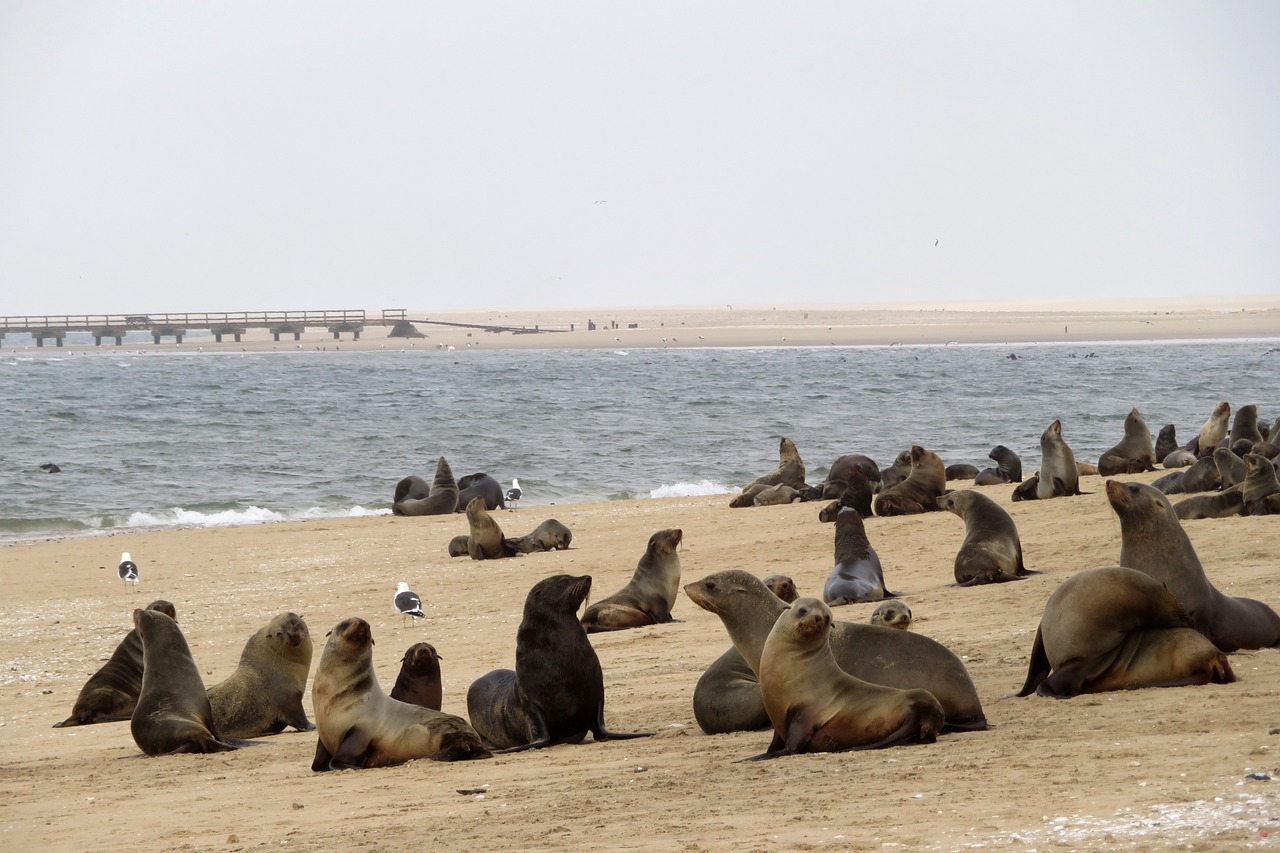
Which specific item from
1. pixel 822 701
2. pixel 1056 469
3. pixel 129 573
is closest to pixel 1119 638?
pixel 822 701

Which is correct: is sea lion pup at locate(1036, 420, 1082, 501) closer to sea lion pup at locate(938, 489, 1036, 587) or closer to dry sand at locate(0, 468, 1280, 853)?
dry sand at locate(0, 468, 1280, 853)

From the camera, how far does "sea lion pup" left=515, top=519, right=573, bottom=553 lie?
14000mm

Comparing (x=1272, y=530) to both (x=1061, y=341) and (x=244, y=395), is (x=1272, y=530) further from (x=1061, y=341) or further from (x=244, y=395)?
(x=1061, y=341)

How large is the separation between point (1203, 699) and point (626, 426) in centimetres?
2705

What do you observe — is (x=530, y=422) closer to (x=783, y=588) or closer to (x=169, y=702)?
(x=783, y=588)

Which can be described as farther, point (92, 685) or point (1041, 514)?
point (1041, 514)

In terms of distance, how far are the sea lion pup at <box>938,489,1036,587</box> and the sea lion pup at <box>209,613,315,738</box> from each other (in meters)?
4.28

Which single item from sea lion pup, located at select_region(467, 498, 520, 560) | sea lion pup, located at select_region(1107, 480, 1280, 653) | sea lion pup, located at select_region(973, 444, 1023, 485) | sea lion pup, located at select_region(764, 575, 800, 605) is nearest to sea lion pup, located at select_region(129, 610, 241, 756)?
sea lion pup, located at select_region(764, 575, 800, 605)

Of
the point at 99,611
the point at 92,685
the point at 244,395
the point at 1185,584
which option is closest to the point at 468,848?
the point at 1185,584

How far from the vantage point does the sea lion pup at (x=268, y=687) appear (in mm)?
7469

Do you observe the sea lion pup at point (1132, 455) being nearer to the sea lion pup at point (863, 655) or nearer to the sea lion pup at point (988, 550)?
the sea lion pup at point (988, 550)

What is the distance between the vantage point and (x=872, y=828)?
3895 mm

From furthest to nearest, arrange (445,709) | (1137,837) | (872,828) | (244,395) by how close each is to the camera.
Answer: (244,395)
(445,709)
(872,828)
(1137,837)

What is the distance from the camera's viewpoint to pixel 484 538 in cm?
1374
